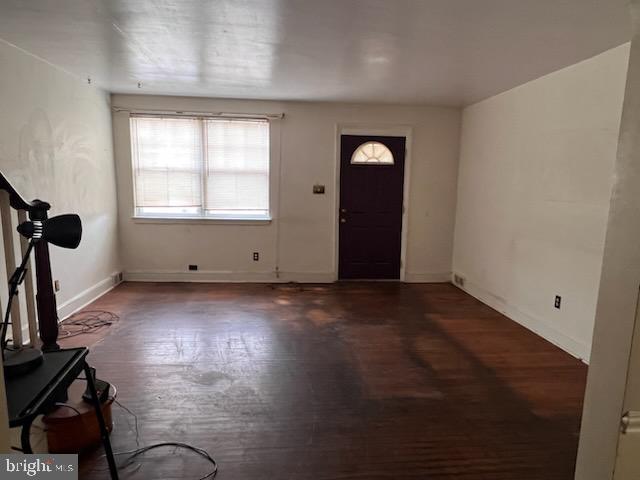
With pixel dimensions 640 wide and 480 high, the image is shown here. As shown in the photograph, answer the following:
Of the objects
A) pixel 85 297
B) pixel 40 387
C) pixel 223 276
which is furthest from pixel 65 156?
pixel 40 387

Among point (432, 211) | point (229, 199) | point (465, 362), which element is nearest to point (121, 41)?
point (229, 199)

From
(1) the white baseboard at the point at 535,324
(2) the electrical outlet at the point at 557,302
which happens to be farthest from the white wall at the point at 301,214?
(2) the electrical outlet at the point at 557,302

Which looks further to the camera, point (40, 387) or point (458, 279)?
point (458, 279)

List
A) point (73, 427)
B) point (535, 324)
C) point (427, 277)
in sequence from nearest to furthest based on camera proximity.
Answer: point (73, 427) → point (535, 324) → point (427, 277)

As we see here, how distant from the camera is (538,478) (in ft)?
6.40

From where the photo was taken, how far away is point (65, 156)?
3.93 m

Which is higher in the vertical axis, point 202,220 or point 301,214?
point 301,214

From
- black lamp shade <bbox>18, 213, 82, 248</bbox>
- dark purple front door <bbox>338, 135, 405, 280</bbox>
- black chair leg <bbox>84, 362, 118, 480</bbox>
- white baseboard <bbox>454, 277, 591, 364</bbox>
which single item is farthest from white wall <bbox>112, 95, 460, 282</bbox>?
black chair leg <bbox>84, 362, 118, 480</bbox>

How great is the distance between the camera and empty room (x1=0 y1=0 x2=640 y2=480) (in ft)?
6.08

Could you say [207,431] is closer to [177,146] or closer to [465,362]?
[465,362]

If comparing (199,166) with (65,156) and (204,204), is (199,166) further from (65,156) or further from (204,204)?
(65,156)

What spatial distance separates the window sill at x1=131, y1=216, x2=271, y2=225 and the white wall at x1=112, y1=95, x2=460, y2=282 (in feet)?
0.20

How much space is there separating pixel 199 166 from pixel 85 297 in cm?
213

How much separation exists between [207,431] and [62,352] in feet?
3.47
